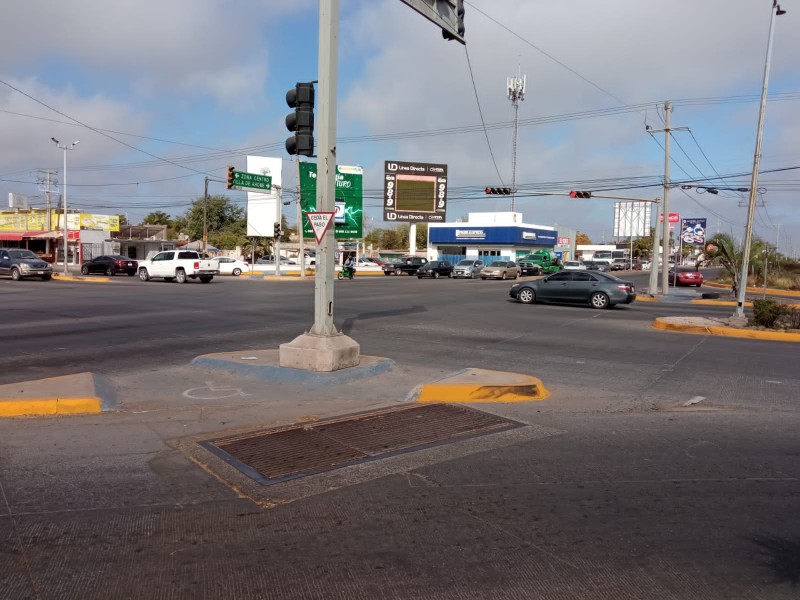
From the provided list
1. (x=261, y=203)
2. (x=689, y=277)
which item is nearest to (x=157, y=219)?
Answer: (x=261, y=203)

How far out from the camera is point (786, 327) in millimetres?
16891

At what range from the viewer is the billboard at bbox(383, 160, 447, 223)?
65.5 meters

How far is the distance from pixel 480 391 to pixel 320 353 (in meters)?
2.43

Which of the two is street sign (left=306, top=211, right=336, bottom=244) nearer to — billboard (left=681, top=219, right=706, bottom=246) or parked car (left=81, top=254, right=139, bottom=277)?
billboard (left=681, top=219, right=706, bottom=246)

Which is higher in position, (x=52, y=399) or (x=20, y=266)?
(x=20, y=266)

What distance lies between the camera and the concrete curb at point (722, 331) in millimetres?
15984

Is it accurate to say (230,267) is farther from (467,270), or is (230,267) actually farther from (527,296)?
(527,296)

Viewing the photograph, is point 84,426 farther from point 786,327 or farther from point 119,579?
point 786,327

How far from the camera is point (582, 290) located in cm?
2483

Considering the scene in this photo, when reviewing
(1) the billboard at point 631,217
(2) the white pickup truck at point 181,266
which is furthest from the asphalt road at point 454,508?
(1) the billboard at point 631,217

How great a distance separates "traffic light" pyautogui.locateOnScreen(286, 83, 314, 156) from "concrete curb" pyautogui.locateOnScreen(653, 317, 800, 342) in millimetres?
12214

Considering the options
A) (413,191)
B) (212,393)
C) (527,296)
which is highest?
→ (413,191)

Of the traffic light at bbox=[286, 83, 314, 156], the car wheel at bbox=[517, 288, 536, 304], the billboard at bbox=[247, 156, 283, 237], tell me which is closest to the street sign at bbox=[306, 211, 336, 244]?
the traffic light at bbox=[286, 83, 314, 156]

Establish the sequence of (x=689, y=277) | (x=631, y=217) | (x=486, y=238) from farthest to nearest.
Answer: (x=631, y=217)
(x=486, y=238)
(x=689, y=277)
